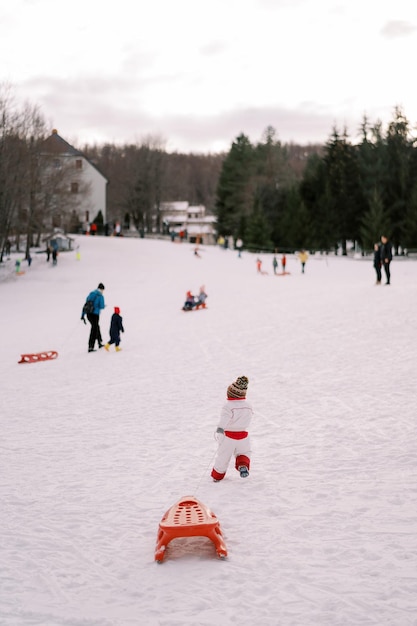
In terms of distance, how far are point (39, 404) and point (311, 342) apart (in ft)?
24.1

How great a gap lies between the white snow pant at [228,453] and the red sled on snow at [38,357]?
1050cm

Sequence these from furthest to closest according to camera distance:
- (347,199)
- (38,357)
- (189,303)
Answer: (347,199) → (189,303) → (38,357)

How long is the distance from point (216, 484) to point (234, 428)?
2.28 feet

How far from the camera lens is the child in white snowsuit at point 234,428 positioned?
24.1 ft

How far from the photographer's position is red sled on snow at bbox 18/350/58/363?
1683cm

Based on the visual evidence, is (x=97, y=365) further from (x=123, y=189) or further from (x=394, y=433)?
(x=123, y=189)

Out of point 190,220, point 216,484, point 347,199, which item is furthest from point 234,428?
point 190,220

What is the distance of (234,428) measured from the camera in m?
7.34

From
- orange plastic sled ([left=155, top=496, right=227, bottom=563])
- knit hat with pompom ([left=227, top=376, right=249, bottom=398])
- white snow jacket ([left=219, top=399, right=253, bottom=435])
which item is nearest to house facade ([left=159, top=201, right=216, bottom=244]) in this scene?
knit hat with pompom ([left=227, top=376, right=249, bottom=398])

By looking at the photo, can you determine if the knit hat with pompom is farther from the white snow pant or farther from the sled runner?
the sled runner

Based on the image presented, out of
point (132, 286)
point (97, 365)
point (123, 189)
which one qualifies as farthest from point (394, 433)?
point (123, 189)

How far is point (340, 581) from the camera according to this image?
496 cm

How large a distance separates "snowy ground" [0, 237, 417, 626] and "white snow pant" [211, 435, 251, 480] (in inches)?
6.9

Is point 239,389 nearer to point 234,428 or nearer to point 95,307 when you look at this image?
point 234,428
